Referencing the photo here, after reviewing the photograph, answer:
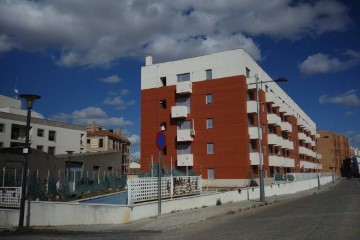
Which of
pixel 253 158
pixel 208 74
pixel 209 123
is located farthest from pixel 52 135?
pixel 253 158

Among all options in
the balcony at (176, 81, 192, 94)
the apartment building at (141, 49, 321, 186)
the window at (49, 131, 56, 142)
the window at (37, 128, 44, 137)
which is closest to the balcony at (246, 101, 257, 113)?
the apartment building at (141, 49, 321, 186)

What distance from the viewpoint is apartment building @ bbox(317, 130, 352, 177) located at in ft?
351

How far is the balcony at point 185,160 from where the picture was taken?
42156 mm

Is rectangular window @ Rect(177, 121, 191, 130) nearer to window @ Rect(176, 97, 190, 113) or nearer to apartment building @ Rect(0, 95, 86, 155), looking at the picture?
window @ Rect(176, 97, 190, 113)

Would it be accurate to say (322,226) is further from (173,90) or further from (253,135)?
(173,90)

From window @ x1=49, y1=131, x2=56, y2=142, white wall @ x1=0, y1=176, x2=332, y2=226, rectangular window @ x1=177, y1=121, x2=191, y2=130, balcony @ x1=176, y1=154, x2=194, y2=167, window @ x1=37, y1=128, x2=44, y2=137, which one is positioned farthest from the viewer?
window @ x1=49, y1=131, x2=56, y2=142

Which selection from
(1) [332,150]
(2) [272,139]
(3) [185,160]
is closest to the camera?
(3) [185,160]

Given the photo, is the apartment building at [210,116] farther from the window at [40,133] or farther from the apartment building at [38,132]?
the window at [40,133]

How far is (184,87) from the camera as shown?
42.8 m

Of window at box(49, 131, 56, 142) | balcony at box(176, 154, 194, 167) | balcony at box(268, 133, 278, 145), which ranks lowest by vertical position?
balcony at box(176, 154, 194, 167)

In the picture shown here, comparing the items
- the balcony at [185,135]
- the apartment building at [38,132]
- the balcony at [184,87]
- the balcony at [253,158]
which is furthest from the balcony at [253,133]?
the apartment building at [38,132]

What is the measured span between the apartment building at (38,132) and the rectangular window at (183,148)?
65.4ft

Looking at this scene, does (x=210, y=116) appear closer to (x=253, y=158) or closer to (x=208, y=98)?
(x=208, y=98)

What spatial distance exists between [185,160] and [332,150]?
8106 cm
